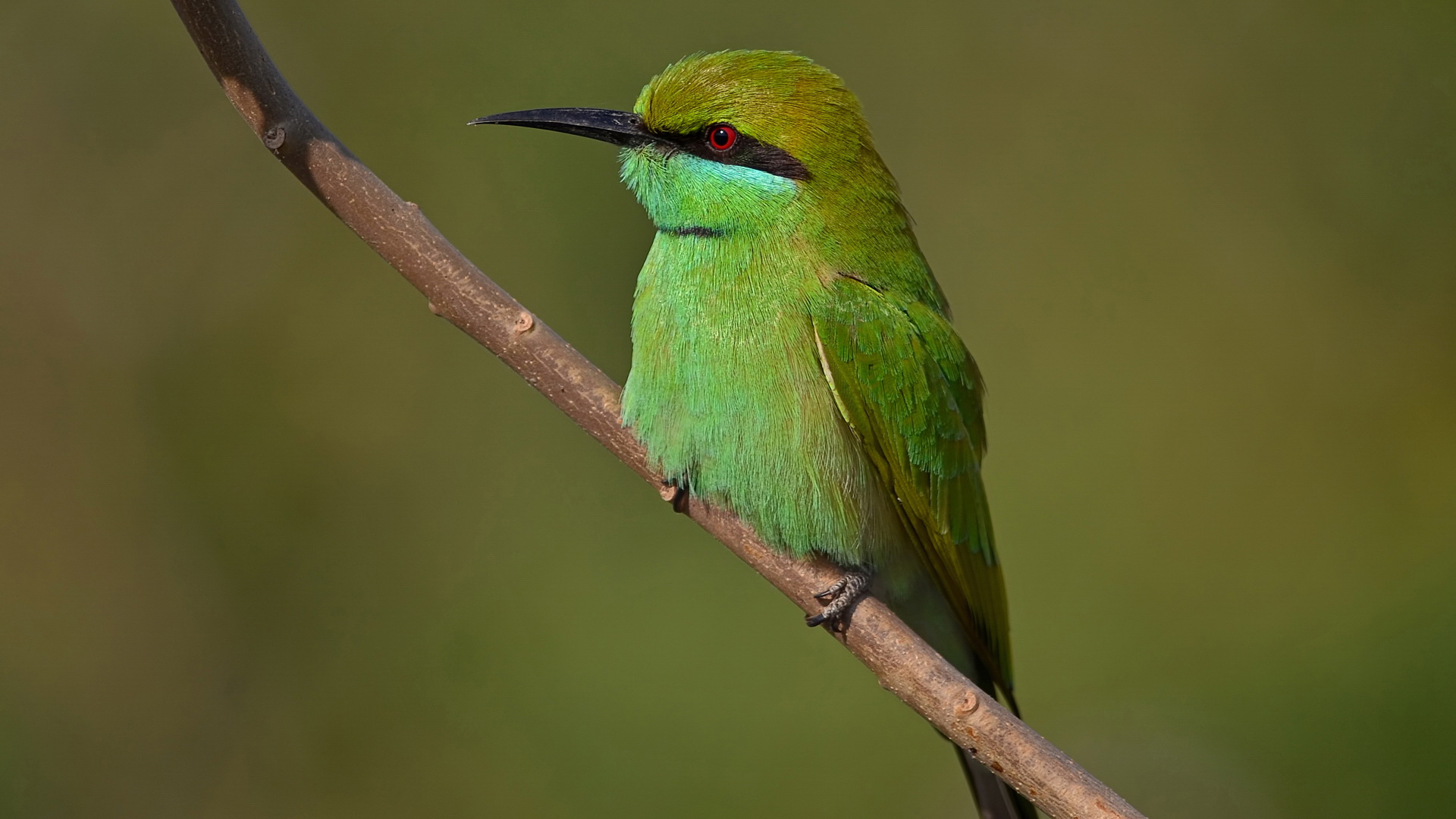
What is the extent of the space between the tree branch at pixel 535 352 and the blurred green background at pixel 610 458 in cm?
137

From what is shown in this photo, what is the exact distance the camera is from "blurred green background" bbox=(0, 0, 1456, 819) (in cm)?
357

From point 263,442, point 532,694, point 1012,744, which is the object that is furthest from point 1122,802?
point 263,442

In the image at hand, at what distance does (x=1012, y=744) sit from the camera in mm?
1872

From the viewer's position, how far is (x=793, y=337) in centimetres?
240

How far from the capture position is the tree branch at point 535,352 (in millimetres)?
1842

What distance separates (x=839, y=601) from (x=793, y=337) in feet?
1.70

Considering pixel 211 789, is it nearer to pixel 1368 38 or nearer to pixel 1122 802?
pixel 1122 802

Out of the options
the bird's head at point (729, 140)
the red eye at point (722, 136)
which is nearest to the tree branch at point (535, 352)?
the bird's head at point (729, 140)

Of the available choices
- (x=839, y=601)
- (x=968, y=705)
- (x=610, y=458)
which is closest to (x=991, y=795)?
(x=839, y=601)

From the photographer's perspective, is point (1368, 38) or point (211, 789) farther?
point (1368, 38)

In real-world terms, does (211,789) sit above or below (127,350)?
below

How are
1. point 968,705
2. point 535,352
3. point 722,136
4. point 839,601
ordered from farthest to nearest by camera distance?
point 722,136
point 839,601
point 535,352
point 968,705

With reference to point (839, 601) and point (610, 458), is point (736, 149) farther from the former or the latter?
point (610, 458)

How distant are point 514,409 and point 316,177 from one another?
6.87 feet
